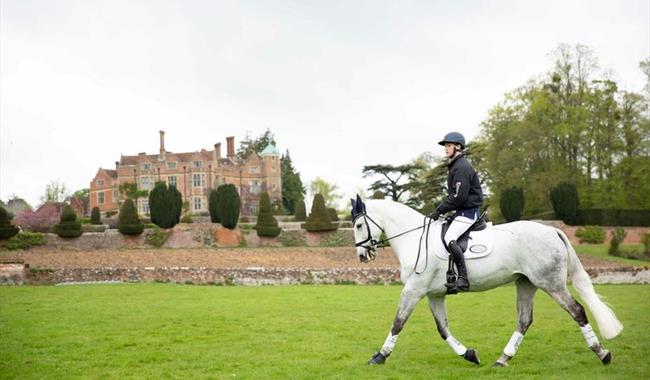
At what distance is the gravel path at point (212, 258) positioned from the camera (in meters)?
32.0

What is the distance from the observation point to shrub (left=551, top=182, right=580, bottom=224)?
4375cm

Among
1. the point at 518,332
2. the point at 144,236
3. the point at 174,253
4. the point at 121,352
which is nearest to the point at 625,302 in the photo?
the point at 518,332

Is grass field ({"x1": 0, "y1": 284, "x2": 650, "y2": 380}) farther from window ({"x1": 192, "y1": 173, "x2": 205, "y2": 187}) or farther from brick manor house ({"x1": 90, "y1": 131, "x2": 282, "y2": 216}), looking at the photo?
brick manor house ({"x1": 90, "y1": 131, "x2": 282, "y2": 216})

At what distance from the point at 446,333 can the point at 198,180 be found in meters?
69.7

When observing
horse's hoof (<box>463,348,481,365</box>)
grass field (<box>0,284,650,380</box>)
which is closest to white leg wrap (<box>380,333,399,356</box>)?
grass field (<box>0,284,650,380</box>)

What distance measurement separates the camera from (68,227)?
132 feet

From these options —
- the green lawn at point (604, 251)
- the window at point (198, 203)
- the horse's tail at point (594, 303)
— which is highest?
the window at point (198, 203)

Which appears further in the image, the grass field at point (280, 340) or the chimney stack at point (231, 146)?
the chimney stack at point (231, 146)

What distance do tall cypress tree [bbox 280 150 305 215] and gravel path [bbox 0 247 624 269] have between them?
50490mm

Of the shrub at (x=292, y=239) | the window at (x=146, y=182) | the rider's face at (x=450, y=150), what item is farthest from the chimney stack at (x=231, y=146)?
the rider's face at (x=450, y=150)

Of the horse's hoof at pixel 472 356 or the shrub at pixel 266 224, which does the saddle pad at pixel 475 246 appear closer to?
the horse's hoof at pixel 472 356

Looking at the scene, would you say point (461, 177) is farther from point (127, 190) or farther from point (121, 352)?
point (127, 190)

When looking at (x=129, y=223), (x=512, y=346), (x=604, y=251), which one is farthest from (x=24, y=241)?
(x=512, y=346)

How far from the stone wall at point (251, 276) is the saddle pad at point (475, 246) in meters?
18.3
